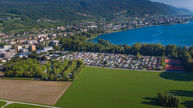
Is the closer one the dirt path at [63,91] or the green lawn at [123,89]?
the green lawn at [123,89]

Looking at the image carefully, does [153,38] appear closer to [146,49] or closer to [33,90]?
[146,49]

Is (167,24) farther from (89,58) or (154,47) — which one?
(89,58)

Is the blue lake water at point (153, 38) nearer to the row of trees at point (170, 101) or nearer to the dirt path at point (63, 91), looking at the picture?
the dirt path at point (63, 91)

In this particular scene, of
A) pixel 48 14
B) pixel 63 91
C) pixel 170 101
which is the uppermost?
pixel 48 14

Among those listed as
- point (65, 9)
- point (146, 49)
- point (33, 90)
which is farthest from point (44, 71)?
point (65, 9)

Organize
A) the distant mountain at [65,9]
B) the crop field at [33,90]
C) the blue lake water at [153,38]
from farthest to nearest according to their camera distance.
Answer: the distant mountain at [65,9] < the blue lake water at [153,38] < the crop field at [33,90]

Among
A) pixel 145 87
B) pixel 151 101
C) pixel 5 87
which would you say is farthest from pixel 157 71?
pixel 5 87

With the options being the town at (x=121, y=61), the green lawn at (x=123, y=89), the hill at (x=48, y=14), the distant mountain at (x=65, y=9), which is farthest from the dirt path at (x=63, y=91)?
the distant mountain at (x=65, y=9)
